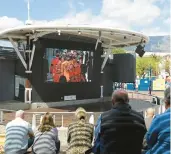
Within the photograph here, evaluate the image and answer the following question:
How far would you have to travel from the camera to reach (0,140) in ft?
22.9

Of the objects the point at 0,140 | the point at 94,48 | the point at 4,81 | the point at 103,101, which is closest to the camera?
the point at 0,140

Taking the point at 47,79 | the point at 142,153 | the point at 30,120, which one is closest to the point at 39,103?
the point at 47,79

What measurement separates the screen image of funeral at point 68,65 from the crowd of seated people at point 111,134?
1515cm

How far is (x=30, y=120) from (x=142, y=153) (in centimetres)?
716

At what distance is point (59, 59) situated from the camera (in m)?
21.0

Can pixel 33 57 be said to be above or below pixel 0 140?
above

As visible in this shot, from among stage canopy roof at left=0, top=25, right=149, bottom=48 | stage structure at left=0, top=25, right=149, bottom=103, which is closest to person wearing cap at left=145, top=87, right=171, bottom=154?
stage canopy roof at left=0, top=25, right=149, bottom=48

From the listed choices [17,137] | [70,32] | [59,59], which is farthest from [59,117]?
[59,59]

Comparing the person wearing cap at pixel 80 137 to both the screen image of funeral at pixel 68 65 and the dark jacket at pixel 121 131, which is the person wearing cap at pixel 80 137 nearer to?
the dark jacket at pixel 121 131

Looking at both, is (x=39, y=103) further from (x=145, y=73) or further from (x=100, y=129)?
(x=145, y=73)

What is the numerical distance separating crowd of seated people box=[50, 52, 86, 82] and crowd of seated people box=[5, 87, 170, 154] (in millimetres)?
15282

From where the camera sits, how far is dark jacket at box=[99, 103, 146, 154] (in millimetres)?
3676

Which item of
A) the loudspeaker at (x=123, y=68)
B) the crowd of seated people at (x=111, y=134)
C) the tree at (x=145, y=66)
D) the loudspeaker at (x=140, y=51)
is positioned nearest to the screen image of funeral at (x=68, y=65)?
the loudspeaker at (x=140, y=51)

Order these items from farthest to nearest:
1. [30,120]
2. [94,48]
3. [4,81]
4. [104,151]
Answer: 1. [94,48]
2. [4,81]
3. [30,120]
4. [104,151]
